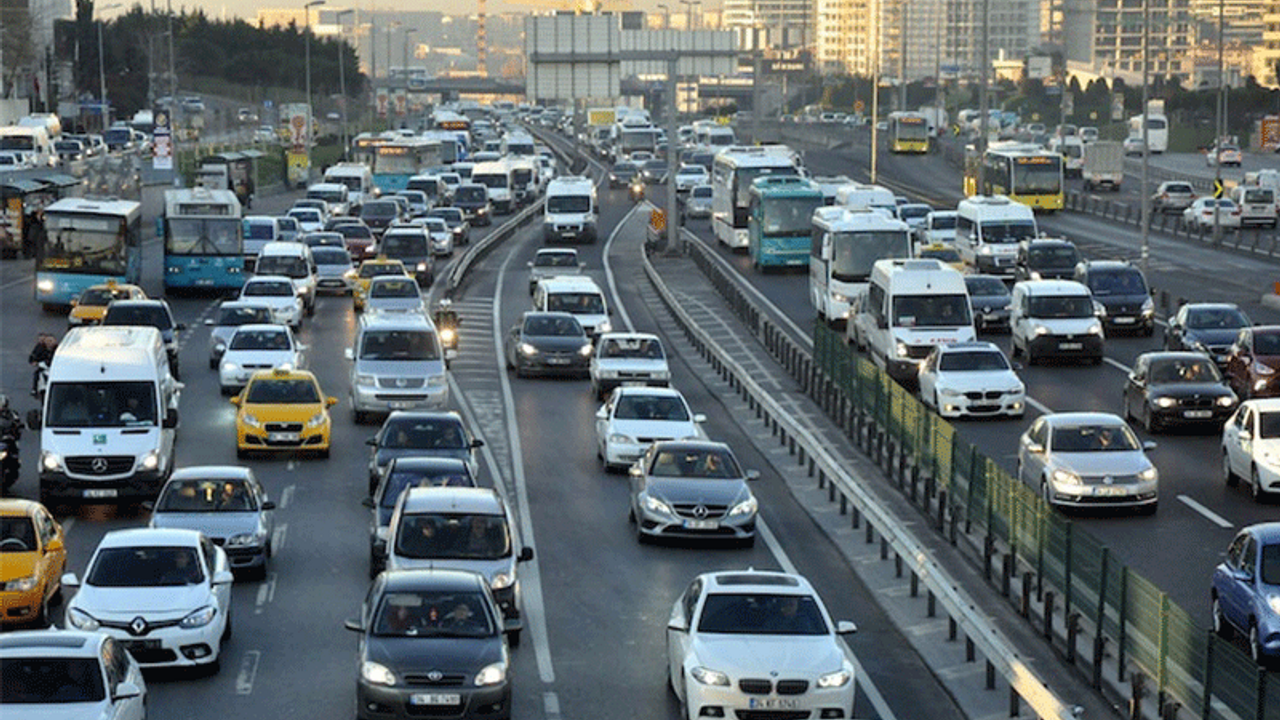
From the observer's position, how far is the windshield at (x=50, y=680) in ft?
65.3

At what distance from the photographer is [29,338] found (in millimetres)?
60000

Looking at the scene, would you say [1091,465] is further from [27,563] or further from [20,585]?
[20,585]

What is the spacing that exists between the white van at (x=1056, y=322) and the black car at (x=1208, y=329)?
1.65 meters

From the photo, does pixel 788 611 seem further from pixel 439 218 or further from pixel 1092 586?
pixel 439 218

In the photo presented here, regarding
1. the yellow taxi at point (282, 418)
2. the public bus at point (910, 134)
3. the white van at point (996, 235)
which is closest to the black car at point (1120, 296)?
the white van at point (996, 235)

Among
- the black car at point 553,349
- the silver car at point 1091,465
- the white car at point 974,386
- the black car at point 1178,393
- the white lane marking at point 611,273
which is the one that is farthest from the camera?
the white lane marking at point 611,273

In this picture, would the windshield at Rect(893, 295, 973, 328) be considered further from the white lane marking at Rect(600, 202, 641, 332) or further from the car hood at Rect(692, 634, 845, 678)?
the car hood at Rect(692, 634, 845, 678)

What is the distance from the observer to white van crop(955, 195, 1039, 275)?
71000 mm

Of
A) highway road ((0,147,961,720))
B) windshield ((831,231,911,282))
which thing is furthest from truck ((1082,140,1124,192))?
highway road ((0,147,961,720))

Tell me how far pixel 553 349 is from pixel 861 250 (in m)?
11.3

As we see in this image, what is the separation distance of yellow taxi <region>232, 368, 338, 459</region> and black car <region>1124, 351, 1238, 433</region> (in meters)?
13.8

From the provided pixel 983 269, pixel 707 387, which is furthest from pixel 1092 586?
pixel 983 269

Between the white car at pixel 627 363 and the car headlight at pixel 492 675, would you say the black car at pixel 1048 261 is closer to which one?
the white car at pixel 627 363

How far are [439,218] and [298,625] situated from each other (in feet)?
204
